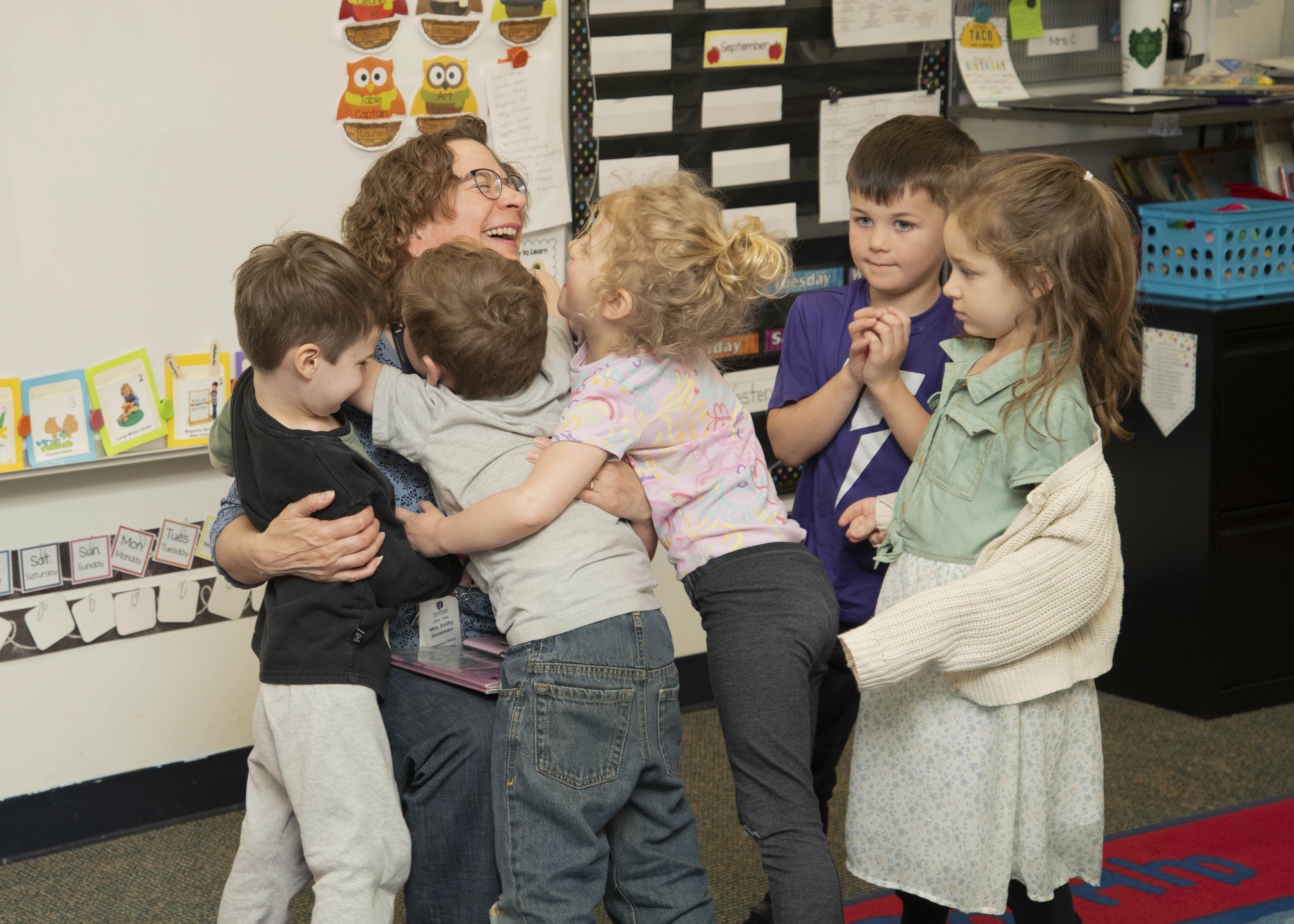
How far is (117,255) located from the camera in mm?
2182

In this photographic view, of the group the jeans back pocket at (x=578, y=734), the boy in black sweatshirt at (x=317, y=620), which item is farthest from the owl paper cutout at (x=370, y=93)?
the jeans back pocket at (x=578, y=734)

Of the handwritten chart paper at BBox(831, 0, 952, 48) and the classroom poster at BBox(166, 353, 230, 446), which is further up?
the handwritten chart paper at BBox(831, 0, 952, 48)

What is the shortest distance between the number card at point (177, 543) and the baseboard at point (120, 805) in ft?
1.37

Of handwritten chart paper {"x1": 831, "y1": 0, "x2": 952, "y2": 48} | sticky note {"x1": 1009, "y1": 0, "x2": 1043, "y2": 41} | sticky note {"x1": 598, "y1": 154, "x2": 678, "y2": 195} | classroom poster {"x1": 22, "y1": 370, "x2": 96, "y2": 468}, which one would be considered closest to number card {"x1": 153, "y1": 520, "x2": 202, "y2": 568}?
classroom poster {"x1": 22, "y1": 370, "x2": 96, "y2": 468}

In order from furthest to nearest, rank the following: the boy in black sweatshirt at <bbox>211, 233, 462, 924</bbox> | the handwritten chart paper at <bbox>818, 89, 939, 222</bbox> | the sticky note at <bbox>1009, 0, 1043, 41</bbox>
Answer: the sticky note at <bbox>1009, 0, 1043, 41</bbox>
the handwritten chart paper at <bbox>818, 89, 939, 222</bbox>
the boy in black sweatshirt at <bbox>211, 233, 462, 924</bbox>

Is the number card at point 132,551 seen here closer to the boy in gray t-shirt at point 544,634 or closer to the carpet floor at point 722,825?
the carpet floor at point 722,825

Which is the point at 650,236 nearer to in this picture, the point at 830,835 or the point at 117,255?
the point at 117,255

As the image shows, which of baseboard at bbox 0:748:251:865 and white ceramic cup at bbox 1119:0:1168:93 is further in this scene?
white ceramic cup at bbox 1119:0:1168:93

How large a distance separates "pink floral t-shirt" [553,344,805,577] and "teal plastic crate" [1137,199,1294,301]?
1598 millimetres

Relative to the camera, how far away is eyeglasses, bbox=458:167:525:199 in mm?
1665

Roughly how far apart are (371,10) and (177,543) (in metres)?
1.06

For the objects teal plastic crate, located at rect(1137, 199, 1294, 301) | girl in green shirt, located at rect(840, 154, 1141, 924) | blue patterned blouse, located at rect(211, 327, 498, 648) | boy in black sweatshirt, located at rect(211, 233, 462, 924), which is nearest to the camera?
boy in black sweatshirt, located at rect(211, 233, 462, 924)

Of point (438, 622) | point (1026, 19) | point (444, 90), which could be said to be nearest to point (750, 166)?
point (444, 90)

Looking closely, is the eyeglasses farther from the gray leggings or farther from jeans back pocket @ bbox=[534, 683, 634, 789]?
jeans back pocket @ bbox=[534, 683, 634, 789]
